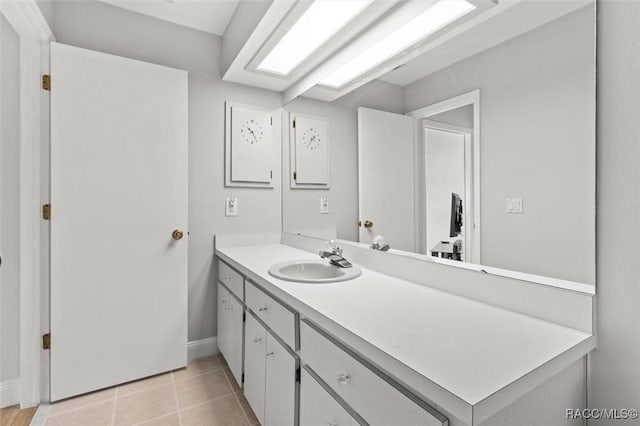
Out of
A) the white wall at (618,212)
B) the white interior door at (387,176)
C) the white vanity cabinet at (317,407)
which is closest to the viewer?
the white wall at (618,212)

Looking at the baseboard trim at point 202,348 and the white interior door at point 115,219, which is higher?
the white interior door at point 115,219

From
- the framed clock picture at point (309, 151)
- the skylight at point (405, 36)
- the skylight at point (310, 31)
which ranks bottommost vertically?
the framed clock picture at point (309, 151)

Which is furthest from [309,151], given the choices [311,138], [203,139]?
[203,139]

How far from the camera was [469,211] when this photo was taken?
1.11 meters

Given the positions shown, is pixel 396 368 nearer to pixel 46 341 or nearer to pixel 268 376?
pixel 268 376

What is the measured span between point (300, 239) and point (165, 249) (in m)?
0.93

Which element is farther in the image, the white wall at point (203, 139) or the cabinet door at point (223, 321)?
the white wall at point (203, 139)

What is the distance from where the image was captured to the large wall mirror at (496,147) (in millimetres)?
855

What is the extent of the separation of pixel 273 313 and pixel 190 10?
6.96 feet

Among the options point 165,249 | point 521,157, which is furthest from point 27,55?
point 521,157

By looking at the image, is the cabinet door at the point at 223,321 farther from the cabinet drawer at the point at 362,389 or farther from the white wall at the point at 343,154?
the cabinet drawer at the point at 362,389

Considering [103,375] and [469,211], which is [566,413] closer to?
[469,211]

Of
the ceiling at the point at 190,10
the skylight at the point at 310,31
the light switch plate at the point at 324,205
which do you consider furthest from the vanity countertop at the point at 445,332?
the ceiling at the point at 190,10

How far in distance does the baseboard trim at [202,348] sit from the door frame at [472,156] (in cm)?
182
